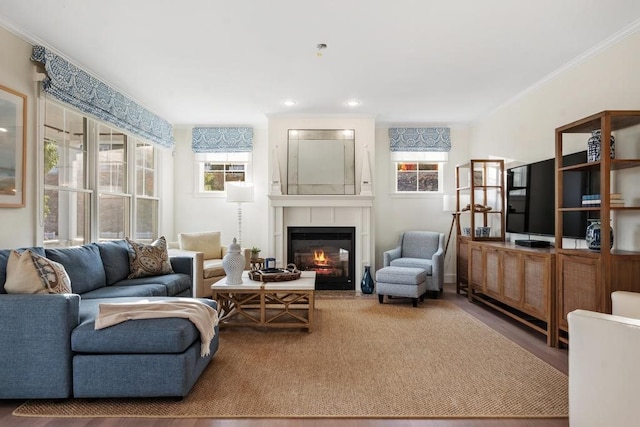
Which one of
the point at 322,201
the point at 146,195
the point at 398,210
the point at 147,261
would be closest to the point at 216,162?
the point at 146,195

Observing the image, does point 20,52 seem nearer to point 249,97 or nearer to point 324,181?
point 249,97

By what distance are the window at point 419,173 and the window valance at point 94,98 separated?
12.1ft

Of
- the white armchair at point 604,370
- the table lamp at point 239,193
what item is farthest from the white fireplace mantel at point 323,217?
the white armchair at point 604,370

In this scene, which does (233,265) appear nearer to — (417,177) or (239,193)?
(239,193)

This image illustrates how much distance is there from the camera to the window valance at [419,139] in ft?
19.9

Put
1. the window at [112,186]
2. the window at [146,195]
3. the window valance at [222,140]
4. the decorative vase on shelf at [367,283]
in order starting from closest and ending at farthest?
the window at [112,186], the window at [146,195], the decorative vase on shelf at [367,283], the window valance at [222,140]

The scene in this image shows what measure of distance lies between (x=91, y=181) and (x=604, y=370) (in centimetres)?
461

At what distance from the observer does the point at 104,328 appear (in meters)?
2.21

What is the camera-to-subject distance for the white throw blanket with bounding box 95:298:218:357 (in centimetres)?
225

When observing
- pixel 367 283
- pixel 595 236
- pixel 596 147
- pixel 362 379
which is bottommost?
pixel 362 379

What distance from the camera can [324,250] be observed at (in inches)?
226

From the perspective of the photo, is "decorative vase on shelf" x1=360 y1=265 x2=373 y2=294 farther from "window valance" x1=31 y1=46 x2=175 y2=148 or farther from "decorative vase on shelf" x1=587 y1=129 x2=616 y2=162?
"window valance" x1=31 y1=46 x2=175 y2=148

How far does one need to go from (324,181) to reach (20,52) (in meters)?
3.62

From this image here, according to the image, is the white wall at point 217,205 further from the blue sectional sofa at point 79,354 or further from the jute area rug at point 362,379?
the blue sectional sofa at point 79,354
